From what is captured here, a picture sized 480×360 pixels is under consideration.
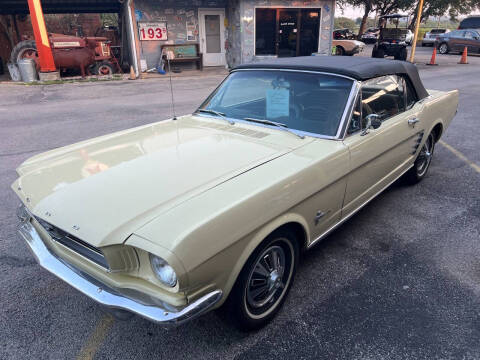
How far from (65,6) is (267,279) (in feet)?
65.4

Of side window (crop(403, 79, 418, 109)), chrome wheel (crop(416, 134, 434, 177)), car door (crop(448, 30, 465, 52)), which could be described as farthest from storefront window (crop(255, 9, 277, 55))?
car door (crop(448, 30, 465, 52))

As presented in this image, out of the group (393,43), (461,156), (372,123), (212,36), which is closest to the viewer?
(372,123)

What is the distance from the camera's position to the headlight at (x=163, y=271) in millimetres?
1857

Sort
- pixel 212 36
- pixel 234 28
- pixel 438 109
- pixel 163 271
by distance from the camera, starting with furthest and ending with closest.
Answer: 1. pixel 212 36
2. pixel 234 28
3. pixel 438 109
4. pixel 163 271

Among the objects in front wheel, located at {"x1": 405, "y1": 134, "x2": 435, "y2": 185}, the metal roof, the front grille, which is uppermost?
the metal roof

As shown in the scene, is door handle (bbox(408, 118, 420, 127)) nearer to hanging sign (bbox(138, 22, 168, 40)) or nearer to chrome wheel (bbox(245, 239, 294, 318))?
chrome wheel (bbox(245, 239, 294, 318))

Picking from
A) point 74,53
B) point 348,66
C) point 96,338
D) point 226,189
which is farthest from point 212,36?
point 96,338

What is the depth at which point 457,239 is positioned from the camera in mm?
3510

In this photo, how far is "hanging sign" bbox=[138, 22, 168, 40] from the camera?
53.8 ft

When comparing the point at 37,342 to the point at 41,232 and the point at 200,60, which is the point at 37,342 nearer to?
the point at 41,232

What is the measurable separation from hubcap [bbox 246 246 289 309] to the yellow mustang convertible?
0.01 metres

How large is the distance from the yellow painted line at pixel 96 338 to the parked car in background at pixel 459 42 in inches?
1104

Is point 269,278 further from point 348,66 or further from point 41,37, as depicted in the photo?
point 41,37

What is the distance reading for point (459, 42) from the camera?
2433cm
